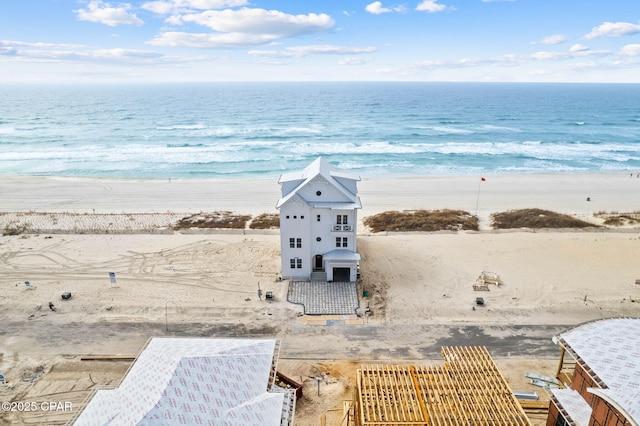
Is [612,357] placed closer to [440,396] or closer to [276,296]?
[440,396]

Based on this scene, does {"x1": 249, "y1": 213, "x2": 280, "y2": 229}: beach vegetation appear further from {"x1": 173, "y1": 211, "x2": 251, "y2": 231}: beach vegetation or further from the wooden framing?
the wooden framing

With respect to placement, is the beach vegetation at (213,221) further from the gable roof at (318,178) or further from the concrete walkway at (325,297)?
the concrete walkway at (325,297)

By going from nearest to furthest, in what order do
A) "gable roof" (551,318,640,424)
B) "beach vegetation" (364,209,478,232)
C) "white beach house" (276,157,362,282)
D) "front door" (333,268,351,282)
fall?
1. "gable roof" (551,318,640,424)
2. "white beach house" (276,157,362,282)
3. "front door" (333,268,351,282)
4. "beach vegetation" (364,209,478,232)

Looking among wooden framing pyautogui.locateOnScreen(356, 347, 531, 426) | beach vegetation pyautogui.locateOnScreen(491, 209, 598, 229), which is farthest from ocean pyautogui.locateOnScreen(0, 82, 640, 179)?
wooden framing pyautogui.locateOnScreen(356, 347, 531, 426)

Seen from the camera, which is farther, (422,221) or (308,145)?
(308,145)

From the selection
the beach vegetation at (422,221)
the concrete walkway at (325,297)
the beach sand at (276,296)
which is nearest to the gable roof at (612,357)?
the beach sand at (276,296)

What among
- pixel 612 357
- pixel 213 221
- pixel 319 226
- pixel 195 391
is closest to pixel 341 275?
pixel 319 226
